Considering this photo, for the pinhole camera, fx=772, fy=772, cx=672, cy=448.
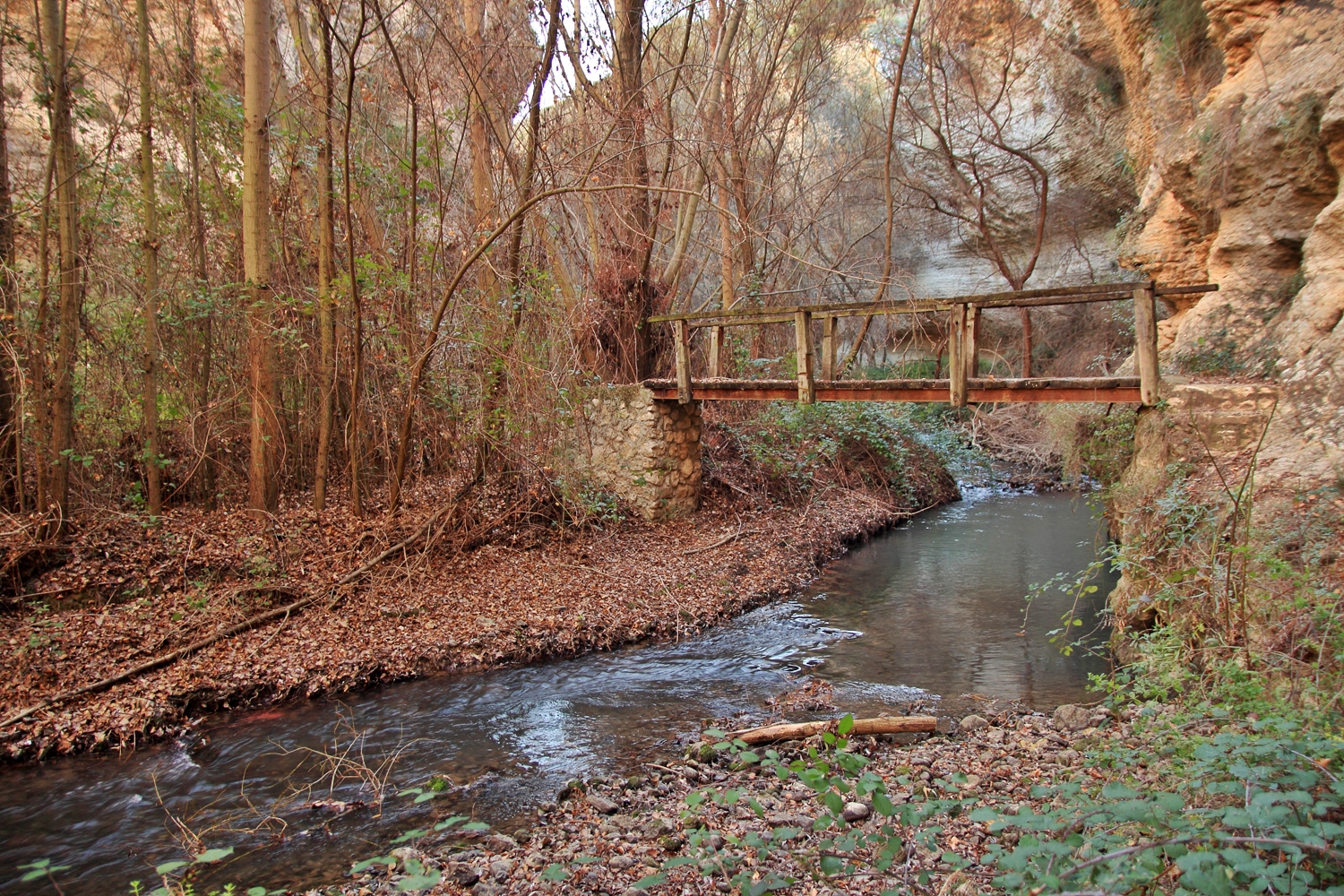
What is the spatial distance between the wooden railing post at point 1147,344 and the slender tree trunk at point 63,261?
9368mm

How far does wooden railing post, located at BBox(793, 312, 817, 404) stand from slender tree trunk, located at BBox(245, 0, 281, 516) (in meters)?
5.65

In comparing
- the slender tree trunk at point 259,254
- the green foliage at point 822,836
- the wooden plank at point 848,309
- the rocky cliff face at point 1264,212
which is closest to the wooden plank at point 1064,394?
the wooden plank at point 848,309

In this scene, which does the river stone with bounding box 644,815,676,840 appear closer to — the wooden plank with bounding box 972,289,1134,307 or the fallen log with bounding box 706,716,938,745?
the fallen log with bounding box 706,716,938,745

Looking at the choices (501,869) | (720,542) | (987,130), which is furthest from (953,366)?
(987,130)

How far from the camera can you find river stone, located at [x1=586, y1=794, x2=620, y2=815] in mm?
4506

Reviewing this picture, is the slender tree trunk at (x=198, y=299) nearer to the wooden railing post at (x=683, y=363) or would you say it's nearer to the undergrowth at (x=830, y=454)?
the wooden railing post at (x=683, y=363)

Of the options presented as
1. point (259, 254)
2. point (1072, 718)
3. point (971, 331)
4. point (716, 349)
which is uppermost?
point (259, 254)

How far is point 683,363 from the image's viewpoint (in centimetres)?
995

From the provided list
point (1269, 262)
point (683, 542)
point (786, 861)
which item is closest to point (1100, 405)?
point (1269, 262)

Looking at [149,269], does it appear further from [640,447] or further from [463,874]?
[463,874]

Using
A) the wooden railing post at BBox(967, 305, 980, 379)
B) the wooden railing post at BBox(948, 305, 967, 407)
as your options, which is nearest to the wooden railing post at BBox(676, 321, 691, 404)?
the wooden railing post at BBox(948, 305, 967, 407)

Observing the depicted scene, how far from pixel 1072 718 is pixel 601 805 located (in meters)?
3.32

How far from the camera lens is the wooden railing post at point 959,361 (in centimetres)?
800

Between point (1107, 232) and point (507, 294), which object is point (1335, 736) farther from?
point (1107, 232)
